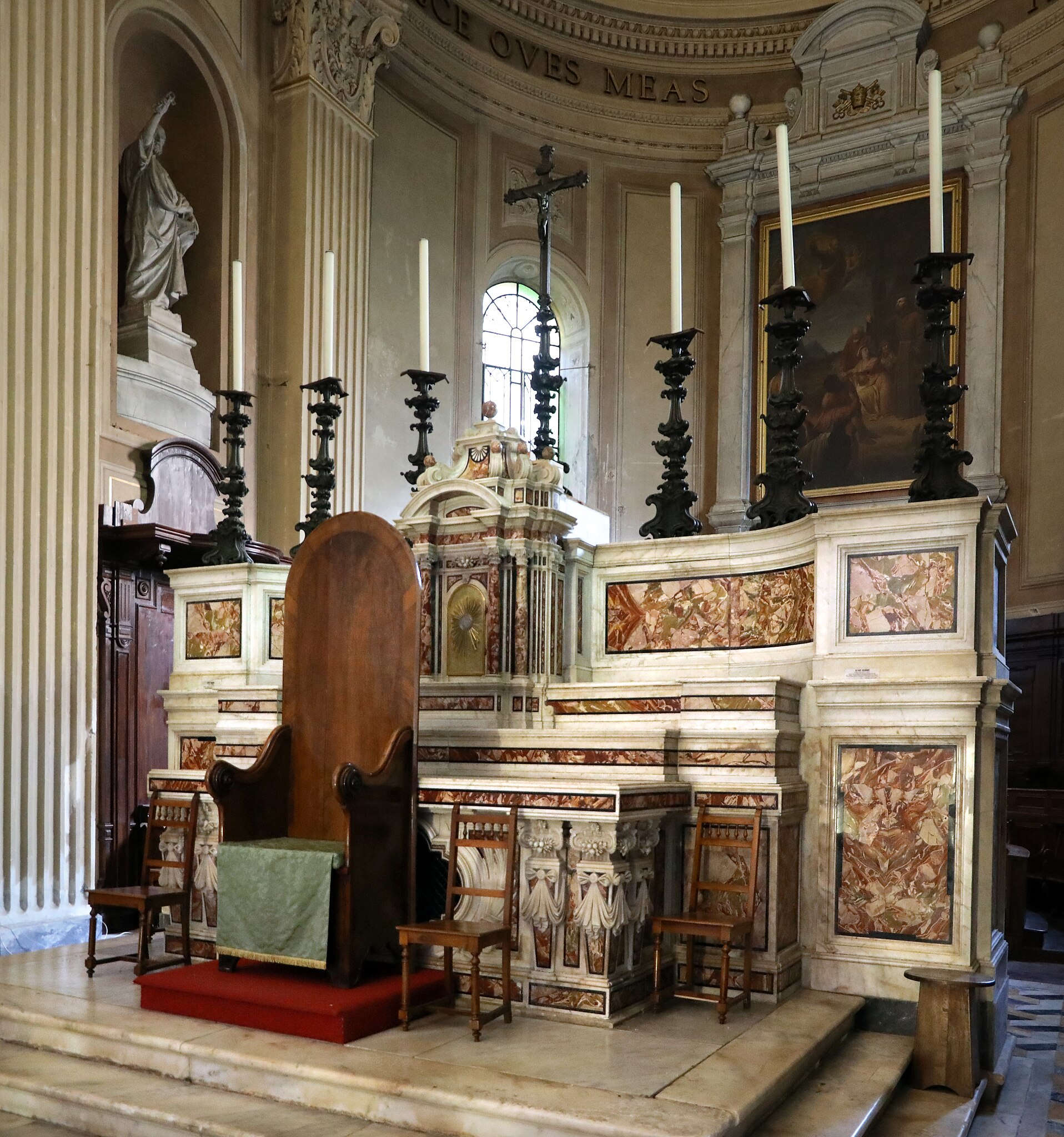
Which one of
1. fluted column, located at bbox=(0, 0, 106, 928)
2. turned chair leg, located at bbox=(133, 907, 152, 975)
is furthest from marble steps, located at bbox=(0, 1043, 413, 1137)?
fluted column, located at bbox=(0, 0, 106, 928)

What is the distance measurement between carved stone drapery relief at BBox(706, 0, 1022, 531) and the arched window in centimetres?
209

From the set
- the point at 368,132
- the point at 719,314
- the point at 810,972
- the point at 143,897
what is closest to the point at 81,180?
the point at 368,132

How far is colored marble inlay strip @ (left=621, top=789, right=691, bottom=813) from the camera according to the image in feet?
15.3

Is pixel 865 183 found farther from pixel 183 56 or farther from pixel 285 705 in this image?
pixel 285 705

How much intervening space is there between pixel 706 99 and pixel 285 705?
35.1 feet

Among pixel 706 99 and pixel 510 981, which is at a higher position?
pixel 706 99

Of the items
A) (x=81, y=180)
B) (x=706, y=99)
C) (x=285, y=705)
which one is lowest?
(x=285, y=705)

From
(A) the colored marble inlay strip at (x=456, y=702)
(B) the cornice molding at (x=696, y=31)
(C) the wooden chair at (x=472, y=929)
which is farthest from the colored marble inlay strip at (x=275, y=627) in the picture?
(B) the cornice molding at (x=696, y=31)

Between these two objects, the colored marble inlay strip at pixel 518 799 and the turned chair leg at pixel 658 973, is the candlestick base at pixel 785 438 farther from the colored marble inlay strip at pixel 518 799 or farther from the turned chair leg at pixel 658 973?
the turned chair leg at pixel 658 973

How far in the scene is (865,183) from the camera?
500 inches

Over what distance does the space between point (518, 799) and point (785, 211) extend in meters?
2.92

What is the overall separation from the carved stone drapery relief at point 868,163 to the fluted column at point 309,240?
455 cm

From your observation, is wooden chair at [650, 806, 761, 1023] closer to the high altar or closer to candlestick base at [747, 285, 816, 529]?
the high altar

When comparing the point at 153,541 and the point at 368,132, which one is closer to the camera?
the point at 153,541
